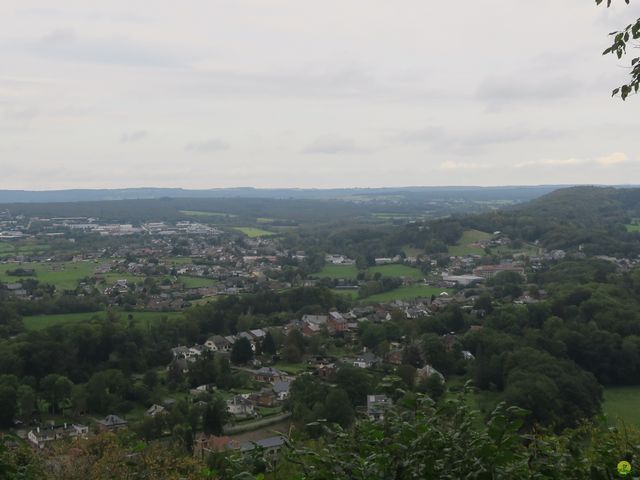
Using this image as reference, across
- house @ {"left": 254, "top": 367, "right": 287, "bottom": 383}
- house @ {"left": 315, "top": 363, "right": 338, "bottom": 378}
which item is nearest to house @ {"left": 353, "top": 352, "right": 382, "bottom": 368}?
house @ {"left": 315, "top": 363, "right": 338, "bottom": 378}

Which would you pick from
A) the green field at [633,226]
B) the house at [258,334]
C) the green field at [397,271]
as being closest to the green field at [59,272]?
the house at [258,334]

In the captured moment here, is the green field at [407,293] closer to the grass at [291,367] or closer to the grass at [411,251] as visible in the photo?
the grass at [291,367]

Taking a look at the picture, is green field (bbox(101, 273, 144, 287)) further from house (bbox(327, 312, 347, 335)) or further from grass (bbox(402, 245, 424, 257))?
grass (bbox(402, 245, 424, 257))

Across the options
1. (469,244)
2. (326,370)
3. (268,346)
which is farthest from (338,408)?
(469,244)

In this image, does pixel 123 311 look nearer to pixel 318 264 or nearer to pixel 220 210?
pixel 318 264

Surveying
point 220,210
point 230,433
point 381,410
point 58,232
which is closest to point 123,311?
point 230,433

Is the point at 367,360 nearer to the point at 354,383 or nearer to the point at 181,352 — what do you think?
the point at 354,383
